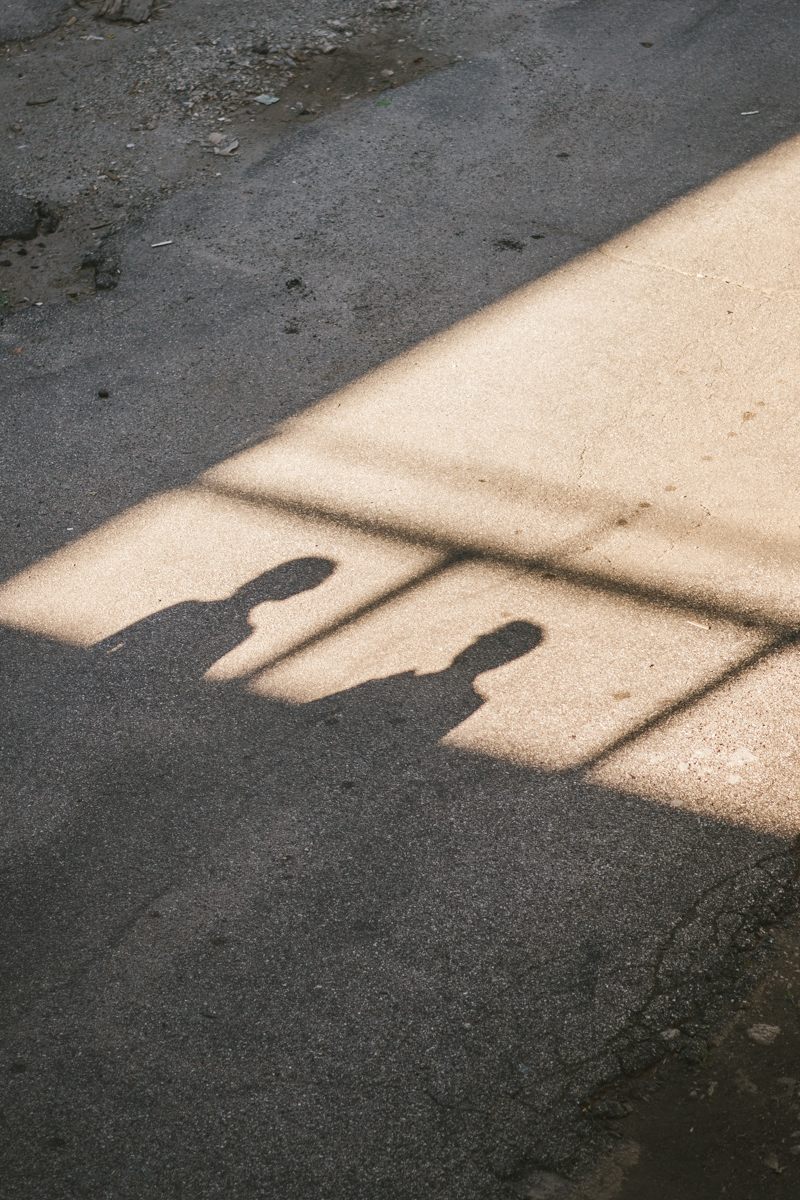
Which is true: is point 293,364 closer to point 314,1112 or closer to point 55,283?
point 55,283

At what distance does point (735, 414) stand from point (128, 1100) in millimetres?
3942

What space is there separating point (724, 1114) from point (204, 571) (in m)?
2.90

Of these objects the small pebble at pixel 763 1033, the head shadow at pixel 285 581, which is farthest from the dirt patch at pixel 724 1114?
the head shadow at pixel 285 581

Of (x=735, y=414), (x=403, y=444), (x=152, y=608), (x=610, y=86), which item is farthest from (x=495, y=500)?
(x=610, y=86)

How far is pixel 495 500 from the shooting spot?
4473 millimetres

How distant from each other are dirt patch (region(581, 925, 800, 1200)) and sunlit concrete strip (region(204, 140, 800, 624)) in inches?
67.1

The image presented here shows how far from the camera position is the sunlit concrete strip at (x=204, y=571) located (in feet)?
13.3

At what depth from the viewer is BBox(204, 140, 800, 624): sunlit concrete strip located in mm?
4188

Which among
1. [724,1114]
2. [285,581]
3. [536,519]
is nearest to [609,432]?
[536,519]

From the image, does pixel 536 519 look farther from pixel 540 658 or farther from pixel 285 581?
pixel 285 581

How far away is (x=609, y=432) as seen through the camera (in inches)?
186

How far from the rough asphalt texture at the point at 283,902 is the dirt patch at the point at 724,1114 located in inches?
3.2

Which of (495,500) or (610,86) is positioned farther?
(610,86)

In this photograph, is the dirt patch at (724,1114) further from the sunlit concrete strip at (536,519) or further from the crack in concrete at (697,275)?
the crack in concrete at (697,275)
